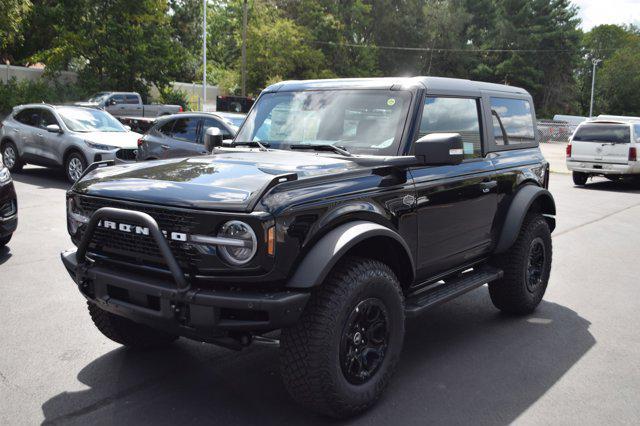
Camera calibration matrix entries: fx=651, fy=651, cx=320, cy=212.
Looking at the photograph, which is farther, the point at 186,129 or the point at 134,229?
the point at 186,129

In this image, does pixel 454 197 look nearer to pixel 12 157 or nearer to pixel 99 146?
pixel 99 146

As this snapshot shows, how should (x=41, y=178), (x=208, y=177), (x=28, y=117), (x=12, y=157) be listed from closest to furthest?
1. (x=208, y=177)
2. (x=41, y=178)
3. (x=28, y=117)
4. (x=12, y=157)

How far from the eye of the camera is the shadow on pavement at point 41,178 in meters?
13.5

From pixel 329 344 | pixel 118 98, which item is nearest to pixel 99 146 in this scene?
pixel 329 344

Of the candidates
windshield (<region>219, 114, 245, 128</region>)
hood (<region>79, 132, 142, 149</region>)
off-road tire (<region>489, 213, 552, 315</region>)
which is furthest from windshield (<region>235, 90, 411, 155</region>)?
hood (<region>79, 132, 142, 149</region>)

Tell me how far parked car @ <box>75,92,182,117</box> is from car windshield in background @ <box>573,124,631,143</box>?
18.3m

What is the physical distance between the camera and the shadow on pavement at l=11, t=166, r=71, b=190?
13.5 metres

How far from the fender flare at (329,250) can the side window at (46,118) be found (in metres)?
12.2

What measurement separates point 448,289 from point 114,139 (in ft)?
35.4

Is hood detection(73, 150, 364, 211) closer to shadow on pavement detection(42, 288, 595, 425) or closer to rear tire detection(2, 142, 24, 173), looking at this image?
shadow on pavement detection(42, 288, 595, 425)

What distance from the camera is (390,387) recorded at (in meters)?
4.05

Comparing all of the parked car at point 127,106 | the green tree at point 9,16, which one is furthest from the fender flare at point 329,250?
the parked car at point 127,106

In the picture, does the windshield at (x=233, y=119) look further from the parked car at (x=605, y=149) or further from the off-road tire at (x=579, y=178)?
the off-road tire at (x=579, y=178)

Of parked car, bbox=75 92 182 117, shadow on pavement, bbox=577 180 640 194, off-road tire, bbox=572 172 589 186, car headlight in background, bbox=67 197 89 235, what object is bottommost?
shadow on pavement, bbox=577 180 640 194
